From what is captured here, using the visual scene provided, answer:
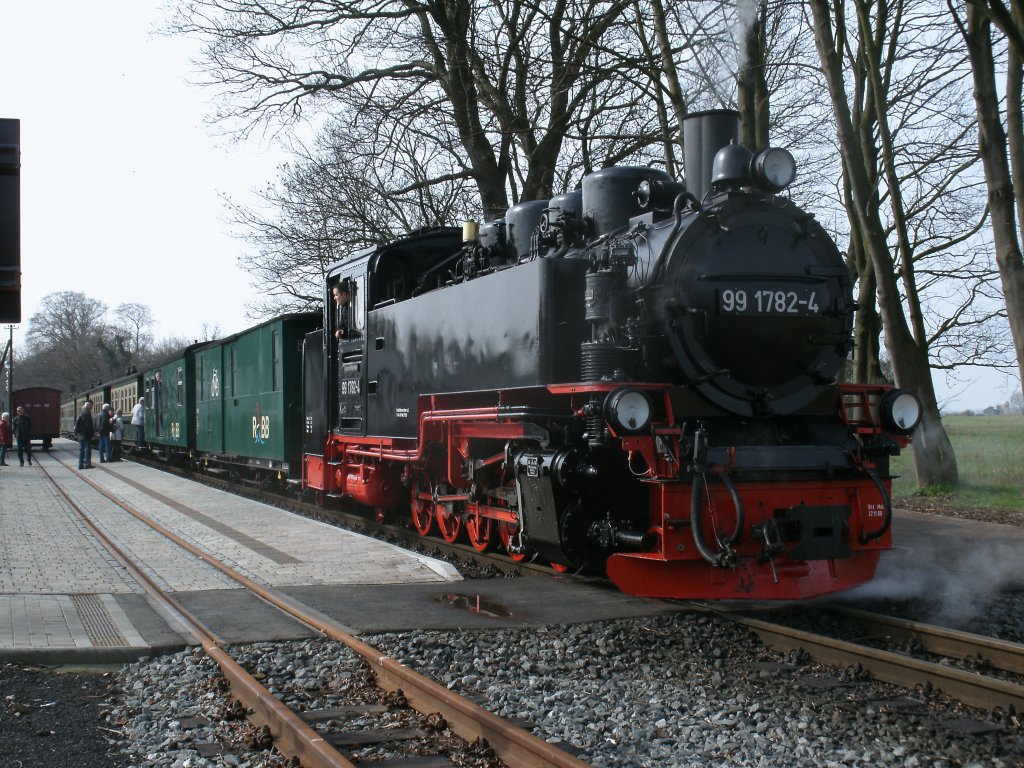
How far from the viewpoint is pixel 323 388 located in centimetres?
1173

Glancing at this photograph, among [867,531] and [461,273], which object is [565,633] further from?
[461,273]

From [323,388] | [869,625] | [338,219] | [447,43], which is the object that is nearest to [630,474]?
[869,625]

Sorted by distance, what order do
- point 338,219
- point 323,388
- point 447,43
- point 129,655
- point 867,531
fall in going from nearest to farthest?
1. point 129,655
2. point 867,531
3. point 323,388
4. point 447,43
5. point 338,219

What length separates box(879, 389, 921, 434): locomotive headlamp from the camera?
6891 mm

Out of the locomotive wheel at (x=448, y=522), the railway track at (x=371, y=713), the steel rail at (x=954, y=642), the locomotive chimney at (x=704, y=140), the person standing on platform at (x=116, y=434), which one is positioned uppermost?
the locomotive chimney at (x=704, y=140)

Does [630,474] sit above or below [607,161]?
below

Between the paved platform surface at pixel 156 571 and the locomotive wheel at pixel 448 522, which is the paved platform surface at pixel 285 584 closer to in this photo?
the paved platform surface at pixel 156 571

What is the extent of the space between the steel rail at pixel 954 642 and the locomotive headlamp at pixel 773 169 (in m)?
2.84

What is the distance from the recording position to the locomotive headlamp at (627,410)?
5902mm

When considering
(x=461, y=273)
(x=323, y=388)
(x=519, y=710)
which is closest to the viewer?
(x=519, y=710)

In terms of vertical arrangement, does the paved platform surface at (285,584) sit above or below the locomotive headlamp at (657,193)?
below

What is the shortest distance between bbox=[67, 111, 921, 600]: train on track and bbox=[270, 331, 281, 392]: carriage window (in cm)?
616

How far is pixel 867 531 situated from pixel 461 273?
4.49m

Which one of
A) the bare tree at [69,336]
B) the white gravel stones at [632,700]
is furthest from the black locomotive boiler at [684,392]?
the bare tree at [69,336]
